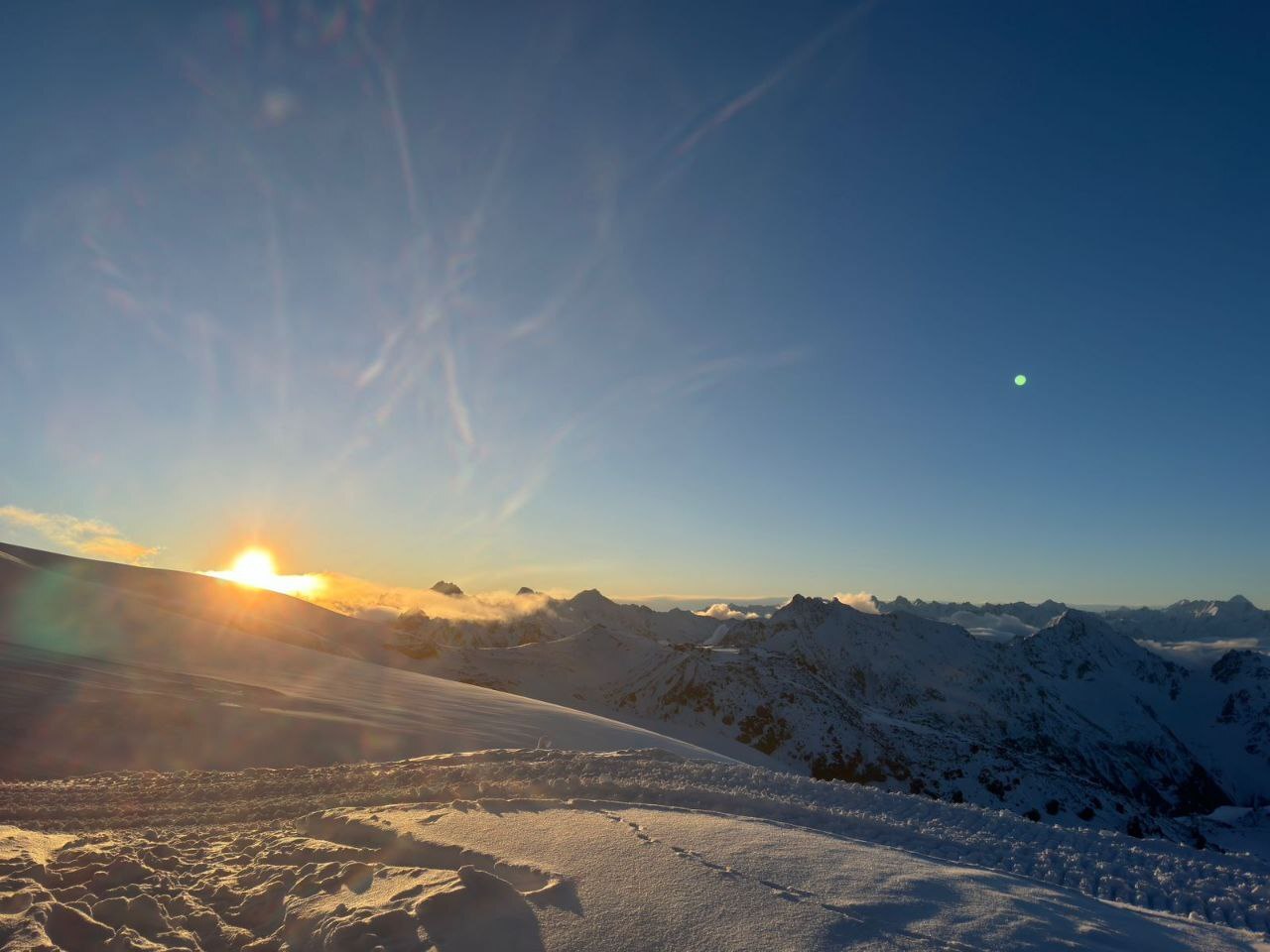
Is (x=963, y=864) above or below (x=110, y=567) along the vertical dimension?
below

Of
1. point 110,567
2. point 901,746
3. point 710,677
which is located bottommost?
point 901,746

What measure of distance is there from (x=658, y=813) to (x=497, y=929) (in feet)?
13.0

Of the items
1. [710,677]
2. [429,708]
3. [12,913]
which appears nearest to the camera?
[12,913]

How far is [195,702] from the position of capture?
1664cm

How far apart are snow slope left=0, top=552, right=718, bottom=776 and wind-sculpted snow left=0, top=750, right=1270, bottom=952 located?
3.03m

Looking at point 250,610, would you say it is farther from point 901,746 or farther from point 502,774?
point 901,746

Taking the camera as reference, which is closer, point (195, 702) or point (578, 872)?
point (578, 872)

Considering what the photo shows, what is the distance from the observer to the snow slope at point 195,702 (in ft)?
45.1

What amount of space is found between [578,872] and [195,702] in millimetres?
14687

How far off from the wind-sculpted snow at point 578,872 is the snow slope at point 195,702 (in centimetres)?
303

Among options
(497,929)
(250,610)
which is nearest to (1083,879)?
(497,929)

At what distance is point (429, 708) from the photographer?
70.0 feet

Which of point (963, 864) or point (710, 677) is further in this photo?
point (710, 677)

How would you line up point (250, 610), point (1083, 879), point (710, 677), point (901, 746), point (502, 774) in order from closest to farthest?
point (1083, 879), point (502, 774), point (250, 610), point (901, 746), point (710, 677)
